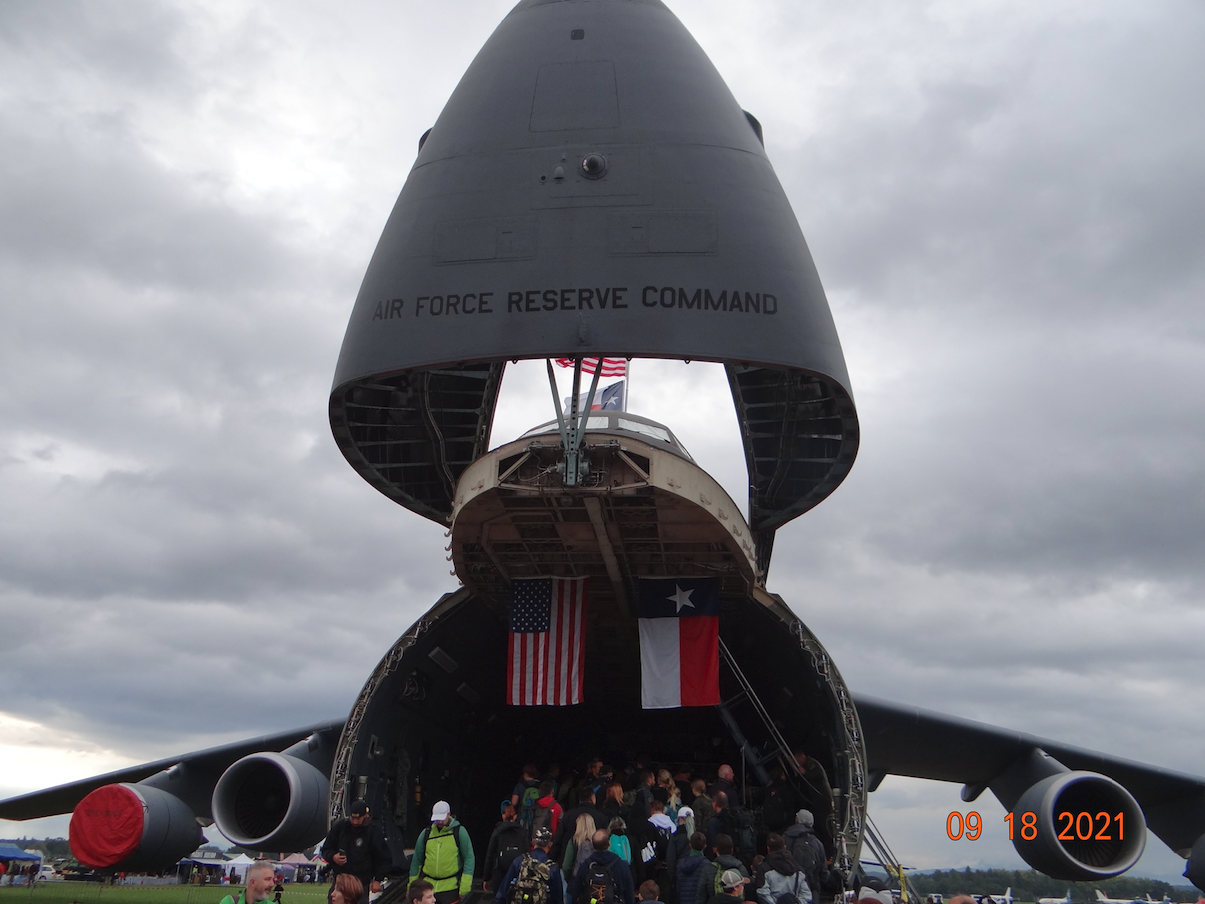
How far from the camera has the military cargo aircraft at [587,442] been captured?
9.95 meters

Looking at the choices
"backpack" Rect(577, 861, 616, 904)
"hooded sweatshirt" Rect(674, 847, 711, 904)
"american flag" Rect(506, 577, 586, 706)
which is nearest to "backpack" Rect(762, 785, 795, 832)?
"american flag" Rect(506, 577, 586, 706)

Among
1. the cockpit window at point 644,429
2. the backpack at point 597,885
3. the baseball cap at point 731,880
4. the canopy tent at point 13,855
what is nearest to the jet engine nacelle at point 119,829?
the backpack at point 597,885

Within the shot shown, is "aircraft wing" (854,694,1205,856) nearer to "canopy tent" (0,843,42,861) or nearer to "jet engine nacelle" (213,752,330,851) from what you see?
"jet engine nacelle" (213,752,330,851)

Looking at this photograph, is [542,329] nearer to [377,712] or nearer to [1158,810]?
[377,712]

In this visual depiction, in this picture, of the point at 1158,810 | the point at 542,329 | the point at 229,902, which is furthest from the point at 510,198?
the point at 1158,810

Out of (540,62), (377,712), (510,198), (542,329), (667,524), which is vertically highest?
(540,62)

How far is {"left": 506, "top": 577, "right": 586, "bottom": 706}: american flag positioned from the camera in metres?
11.6

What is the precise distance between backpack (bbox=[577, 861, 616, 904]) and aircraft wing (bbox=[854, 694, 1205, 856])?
23.8ft

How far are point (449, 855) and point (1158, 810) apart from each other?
10.2m

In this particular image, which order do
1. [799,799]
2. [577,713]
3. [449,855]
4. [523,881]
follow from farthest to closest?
[577,713]
[799,799]
[449,855]
[523,881]

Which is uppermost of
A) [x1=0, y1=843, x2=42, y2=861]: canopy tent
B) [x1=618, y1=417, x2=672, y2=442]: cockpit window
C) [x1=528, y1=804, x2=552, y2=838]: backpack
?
[x1=618, y1=417, x2=672, y2=442]: cockpit window

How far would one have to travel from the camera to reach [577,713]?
651 inches

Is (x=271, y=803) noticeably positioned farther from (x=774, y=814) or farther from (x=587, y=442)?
(x=587, y=442)

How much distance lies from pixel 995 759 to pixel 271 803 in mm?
8755
